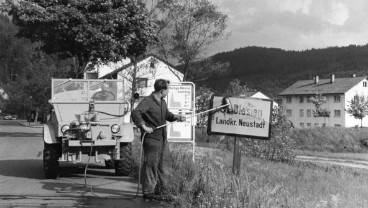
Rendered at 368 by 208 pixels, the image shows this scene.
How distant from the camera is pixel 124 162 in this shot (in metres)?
11.3

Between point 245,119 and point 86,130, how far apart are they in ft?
13.1

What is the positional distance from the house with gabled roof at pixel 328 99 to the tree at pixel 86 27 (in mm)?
73513

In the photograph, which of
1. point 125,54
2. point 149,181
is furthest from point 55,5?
point 149,181

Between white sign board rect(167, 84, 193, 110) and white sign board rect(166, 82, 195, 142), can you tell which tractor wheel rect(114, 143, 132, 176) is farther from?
white sign board rect(167, 84, 193, 110)

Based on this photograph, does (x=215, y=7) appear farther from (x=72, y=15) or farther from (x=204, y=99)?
(x=72, y=15)

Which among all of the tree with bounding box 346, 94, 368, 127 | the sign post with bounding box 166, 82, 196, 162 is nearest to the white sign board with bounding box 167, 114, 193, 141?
the sign post with bounding box 166, 82, 196, 162

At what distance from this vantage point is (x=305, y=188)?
878 centimetres

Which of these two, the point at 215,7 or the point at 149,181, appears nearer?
the point at 149,181

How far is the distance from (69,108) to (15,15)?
20.4 meters

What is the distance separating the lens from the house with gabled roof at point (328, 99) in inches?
4097

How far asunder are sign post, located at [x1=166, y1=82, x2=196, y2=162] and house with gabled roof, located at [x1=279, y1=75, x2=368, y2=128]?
88284 mm

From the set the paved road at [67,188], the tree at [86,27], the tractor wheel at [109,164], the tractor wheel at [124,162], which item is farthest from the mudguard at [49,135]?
the tree at [86,27]

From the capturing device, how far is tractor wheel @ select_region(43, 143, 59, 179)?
10945 mm

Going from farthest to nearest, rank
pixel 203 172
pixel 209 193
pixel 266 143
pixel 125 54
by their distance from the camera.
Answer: pixel 125 54
pixel 266 143
pixel 203 172
pixel 209 193
